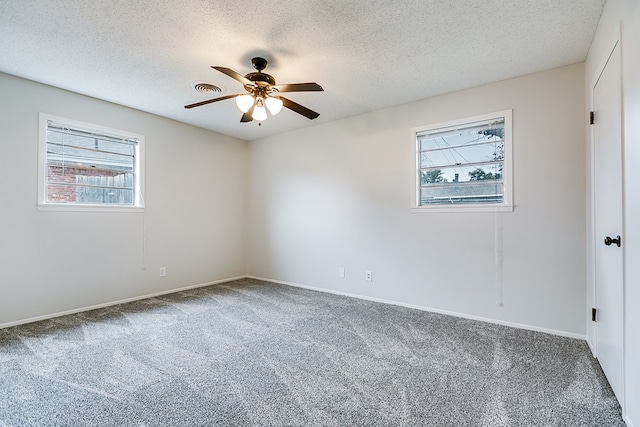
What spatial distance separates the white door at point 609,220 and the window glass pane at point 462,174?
894 millimetres

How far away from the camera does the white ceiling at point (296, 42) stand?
2.09m

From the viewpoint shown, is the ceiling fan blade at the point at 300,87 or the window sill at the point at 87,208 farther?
the window sill at the point at 87,208

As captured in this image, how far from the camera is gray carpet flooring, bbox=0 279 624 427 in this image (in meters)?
1.70

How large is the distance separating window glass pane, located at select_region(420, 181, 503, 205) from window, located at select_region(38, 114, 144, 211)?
377cm

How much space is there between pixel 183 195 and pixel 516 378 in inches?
175

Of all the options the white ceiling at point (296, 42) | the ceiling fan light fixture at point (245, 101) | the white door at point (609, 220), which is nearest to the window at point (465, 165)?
the white ceiling at point (296, 42)

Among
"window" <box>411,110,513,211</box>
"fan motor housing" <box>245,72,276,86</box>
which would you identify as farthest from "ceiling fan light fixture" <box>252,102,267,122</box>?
"window" <box>411,110,513,211</box>

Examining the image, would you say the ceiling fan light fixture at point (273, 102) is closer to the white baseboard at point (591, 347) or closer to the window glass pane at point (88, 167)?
the window glass pane at point (88, 167)

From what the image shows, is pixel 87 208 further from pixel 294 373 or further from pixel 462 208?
pixel 462 208

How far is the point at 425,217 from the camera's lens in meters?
3.60

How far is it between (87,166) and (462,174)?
445 centimetres

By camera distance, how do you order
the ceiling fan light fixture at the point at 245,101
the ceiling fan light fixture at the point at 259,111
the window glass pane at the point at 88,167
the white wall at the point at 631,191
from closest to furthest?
the white wall at the point at 631,191 → the ceiling fan light fixture at the point at 245,101 → the ceiling fan light fixture at the point at 259,111 → the window glass pane at the point at 88,167

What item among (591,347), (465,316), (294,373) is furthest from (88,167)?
(591,347)

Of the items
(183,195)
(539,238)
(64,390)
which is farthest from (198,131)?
(539,238)
